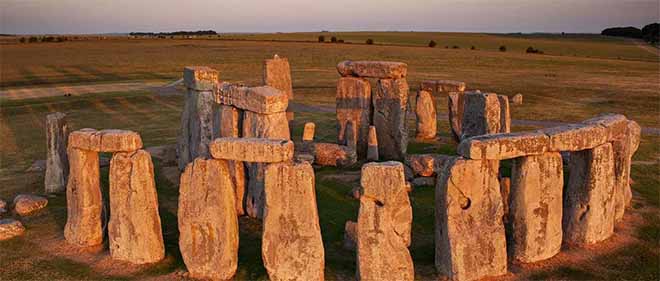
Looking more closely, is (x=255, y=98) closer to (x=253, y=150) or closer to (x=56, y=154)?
(x=253, y=150)

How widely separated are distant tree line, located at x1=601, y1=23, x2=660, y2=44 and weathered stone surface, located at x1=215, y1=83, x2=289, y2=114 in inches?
3483

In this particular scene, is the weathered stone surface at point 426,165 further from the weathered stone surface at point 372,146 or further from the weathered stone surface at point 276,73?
the weathered stone surface at point 276,73

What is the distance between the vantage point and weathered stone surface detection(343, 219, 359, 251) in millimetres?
10445

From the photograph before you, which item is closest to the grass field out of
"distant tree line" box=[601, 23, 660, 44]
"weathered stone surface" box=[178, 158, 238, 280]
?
"weathered stone surface" box=[178, 158, 238, 280]

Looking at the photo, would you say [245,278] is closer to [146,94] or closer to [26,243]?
[26,243]

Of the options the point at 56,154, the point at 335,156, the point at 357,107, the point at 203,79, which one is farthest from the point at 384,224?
the point at 357,107

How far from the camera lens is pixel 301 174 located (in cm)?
879

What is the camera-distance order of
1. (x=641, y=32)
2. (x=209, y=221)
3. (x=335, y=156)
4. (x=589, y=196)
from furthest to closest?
(x=641, y=32), (x=335, y=156), (x=589, y=196), (x=209, y=221)

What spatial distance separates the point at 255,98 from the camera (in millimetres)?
12312

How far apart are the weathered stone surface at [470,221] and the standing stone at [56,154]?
9566 millimetres

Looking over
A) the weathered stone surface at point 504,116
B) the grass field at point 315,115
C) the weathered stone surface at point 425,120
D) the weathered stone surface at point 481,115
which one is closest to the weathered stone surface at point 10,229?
the grass field at point 315,115

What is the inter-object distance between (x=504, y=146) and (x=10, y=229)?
31.3ft

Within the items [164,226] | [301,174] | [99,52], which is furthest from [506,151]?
[99,52]

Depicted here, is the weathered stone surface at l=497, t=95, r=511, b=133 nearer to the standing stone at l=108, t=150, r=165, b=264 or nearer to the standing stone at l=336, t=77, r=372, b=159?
the standing stone at l=336, t=77, r=372, b=159
